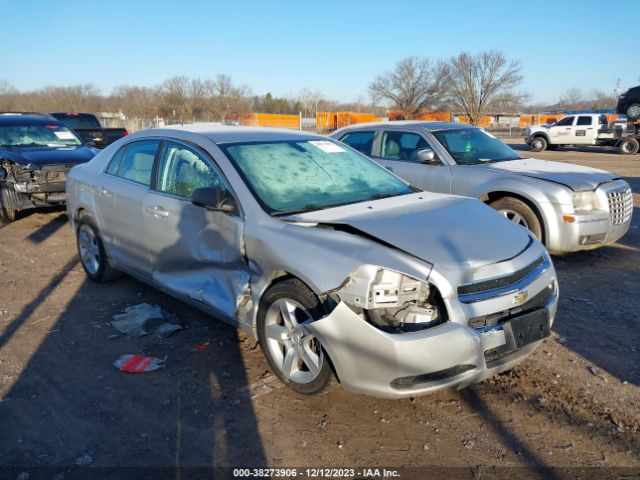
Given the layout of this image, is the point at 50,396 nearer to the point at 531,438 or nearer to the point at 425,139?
the point at 531,438

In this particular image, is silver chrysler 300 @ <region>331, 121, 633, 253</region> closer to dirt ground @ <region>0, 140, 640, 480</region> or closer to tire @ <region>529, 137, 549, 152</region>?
dirt ground @ <region>0, 140, 640, 480</region>

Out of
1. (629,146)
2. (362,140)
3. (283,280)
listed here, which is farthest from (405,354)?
(629,146)

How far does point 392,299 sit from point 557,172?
14.4ft

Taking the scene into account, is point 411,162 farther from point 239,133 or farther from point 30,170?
point 30,170

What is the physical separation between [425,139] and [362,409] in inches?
181

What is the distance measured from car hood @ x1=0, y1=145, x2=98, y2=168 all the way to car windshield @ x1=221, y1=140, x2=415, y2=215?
19.3ft

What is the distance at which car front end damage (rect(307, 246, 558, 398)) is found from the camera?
109 inches

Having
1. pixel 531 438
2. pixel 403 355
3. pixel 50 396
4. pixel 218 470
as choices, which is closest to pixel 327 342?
pixel 403 355

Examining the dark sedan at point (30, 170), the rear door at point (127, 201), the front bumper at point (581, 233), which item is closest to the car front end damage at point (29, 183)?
the dark sedan at point (30, 170)

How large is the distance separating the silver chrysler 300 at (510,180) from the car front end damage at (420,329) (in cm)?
314

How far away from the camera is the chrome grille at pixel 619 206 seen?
19.6 ft

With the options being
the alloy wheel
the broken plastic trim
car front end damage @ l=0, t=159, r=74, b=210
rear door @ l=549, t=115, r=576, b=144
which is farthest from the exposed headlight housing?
rear door @ l=549, t=115, r=576, b=144

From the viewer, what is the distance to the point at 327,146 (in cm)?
456

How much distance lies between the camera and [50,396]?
11.3 feet
